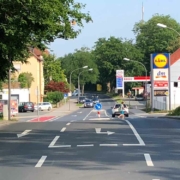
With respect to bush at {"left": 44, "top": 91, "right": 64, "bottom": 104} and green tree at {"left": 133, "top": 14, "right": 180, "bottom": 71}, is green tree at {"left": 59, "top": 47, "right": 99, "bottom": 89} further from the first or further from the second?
bush at {"left": 44, "top": 91, "right": 64, "bottom": 104}

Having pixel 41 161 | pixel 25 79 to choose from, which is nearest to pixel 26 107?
pixel 25 79

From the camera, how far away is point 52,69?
110250mm

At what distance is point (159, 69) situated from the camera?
2478 inches

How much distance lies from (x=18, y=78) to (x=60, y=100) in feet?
34.2

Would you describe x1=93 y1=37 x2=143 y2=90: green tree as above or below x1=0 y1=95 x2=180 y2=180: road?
above

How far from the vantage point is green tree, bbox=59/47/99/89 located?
144 meters

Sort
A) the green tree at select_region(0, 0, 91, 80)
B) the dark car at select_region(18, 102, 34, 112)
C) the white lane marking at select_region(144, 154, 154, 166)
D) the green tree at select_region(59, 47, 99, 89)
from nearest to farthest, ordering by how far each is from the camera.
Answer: the white lane marking at select_region(144, 154, 154, 166)
the green tree at select_region(0, 0, 91, 80)
the dark car at select_region(18, 102, 34, 112)
the green tree at select_region(59, 47, 99, 89)

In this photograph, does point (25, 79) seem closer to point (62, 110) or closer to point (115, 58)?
point (62, 110)

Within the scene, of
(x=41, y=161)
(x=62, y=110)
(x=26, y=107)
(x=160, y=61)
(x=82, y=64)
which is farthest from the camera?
(x=82, y=64)

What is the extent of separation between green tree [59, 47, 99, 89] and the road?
12169cm

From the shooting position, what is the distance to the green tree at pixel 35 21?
20859mm

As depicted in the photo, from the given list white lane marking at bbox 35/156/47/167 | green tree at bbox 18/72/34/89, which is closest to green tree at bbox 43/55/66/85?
green tree at bbox 18/72/34/89

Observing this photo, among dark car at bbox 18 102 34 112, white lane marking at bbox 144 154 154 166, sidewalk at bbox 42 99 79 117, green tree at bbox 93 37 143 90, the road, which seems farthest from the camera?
green tree at bbox 93 37 143 90

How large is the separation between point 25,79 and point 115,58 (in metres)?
43.1
